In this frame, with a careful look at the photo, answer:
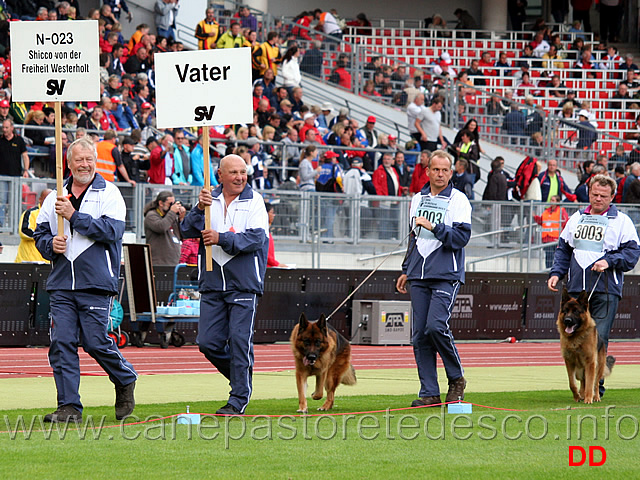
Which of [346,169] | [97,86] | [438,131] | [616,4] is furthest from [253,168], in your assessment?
[616,4]

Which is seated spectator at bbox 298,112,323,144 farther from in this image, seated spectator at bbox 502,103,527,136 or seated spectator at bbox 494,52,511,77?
seated spectator at bbox 494,52,511,77

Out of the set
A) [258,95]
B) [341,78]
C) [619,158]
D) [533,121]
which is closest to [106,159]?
[258,95]

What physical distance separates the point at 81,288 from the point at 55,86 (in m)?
1.77

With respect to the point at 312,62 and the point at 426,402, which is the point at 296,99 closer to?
the point at 312,62

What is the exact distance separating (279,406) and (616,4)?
36.1 meters

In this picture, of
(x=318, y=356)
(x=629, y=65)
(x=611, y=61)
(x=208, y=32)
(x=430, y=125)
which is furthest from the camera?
(x=611, y=61)

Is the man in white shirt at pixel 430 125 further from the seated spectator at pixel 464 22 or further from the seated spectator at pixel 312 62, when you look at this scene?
the seated spectator at pixel 464 22

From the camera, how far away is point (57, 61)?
9531 millimetres

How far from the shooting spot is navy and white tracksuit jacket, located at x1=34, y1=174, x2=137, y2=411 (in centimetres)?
887

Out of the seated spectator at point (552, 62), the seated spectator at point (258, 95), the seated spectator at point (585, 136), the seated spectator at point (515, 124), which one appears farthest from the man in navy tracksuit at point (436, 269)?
the seated spectator at point (552, 62)

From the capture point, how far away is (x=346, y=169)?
2594cm

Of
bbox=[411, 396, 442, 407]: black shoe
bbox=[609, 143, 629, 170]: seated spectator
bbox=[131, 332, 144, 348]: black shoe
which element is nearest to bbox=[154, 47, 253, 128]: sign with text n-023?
bbox=[411, 396, 442, 407]: black shoe

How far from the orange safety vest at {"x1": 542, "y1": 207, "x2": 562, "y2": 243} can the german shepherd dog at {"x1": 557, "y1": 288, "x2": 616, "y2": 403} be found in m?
12.4

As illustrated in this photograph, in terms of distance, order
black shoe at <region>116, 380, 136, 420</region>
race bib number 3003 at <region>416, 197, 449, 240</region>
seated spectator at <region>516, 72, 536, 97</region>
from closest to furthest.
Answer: black shoe at <region>116, 380, 136, 420</region> < race bib number 3003 at <region>416, 197, 449, 240</region> < seated spectator at <region>516, 72, 536, 97</region>
